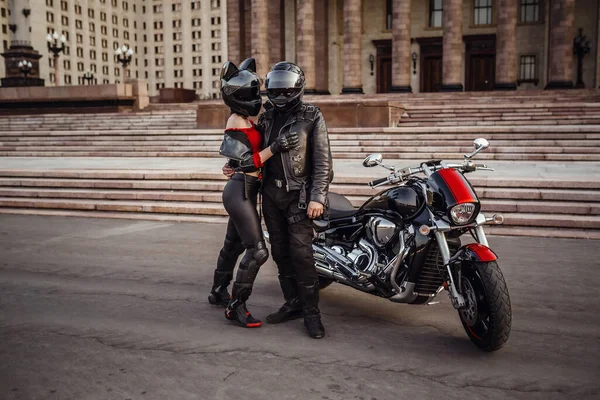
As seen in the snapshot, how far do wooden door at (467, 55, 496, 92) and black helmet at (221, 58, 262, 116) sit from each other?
3495 centimetres

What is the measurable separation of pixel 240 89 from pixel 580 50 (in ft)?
112

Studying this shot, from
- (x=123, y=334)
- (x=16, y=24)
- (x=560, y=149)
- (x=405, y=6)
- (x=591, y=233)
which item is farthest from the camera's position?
(x=16, y=24)

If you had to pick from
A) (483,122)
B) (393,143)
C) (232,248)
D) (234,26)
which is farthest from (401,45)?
(232,248)

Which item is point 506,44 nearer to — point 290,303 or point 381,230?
point 381,230

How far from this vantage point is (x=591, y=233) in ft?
25.7

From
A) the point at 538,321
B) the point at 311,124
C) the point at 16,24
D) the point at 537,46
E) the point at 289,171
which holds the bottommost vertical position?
the point at 538,321

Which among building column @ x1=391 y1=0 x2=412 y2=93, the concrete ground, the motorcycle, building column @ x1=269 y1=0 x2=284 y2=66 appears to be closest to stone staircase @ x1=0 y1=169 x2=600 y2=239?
the concrete ground

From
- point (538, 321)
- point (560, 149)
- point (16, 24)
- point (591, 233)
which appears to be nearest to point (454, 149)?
point (560, 149)

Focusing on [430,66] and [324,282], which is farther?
[430,66]

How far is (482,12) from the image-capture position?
→ 37.0 meters

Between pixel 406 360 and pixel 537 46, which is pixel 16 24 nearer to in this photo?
pixel 537 46

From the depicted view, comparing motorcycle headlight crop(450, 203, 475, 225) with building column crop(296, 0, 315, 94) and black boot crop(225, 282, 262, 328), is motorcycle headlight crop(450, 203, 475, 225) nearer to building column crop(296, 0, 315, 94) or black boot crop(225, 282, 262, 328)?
black boot crop(225, 282, 262, 328)

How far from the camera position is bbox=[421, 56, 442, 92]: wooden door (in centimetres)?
3822

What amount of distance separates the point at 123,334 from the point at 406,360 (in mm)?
2014
